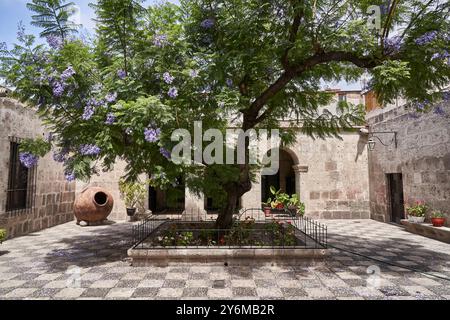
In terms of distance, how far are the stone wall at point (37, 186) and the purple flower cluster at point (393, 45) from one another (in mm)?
9866

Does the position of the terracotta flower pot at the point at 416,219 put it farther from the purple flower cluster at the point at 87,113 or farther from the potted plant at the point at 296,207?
the purple flower cluster at the point at 87,113

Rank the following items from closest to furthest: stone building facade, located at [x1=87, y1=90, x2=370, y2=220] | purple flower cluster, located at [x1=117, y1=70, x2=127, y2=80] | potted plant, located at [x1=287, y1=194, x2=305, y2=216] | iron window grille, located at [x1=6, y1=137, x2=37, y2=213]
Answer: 1. purple flower cluster, located at [x1=117, y1=70, x2=127, y2=80]
2. iron window grille, located at [x1=6, y1=137, x2=37, y2=213]
3. potted plant, located at [x1=287, y1=194, x2=305, y2=216]
4. stone building facade, located at [x1=87, y1=90, x2=370, y2=220]

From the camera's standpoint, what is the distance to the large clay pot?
1066 cm

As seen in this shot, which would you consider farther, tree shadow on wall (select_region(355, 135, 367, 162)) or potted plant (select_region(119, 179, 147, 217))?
tree shadow on wall (select_region(355, 135, 367, 162))

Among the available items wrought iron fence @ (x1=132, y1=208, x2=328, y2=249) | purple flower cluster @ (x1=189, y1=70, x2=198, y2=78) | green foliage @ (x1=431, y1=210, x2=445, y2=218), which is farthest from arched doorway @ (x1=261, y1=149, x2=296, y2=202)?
purple flower cluster @ (x1=189, y1=70, x2=198, y2=78)

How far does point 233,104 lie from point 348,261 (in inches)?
168

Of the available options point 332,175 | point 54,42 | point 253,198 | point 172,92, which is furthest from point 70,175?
point 332,175

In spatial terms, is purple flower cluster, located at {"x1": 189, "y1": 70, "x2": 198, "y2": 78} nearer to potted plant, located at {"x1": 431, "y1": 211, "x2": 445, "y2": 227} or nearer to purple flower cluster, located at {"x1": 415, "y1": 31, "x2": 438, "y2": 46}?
purple flower cluster, located at {"x1": 415, "y1": 31, "x2": 438, "y2": 46}

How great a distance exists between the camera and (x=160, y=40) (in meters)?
5.03

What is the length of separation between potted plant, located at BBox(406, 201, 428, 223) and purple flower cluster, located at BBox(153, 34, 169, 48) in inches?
381

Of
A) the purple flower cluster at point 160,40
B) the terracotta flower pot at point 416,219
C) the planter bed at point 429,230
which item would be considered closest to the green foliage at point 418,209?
the terracotta flower pot at point 416,219

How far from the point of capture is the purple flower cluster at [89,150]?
4.84 m

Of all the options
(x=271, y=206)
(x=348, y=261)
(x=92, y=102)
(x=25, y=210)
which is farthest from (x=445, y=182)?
(x=25, y=210)

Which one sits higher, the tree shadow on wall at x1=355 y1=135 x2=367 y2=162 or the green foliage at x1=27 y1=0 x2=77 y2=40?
the green foliage at x1=27 y1=0 x2=77 y2=40
